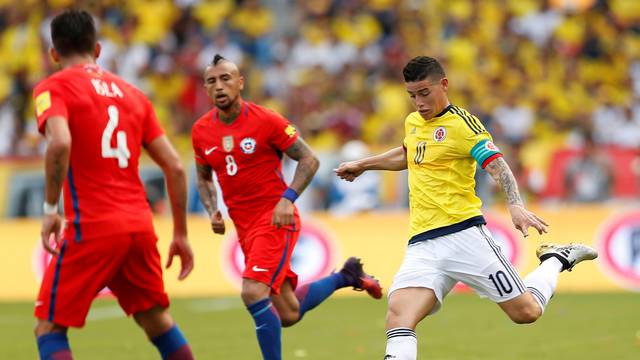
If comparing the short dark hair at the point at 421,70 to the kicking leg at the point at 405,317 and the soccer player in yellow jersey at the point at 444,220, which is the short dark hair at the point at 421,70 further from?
the kicking leg at the point at 405,317

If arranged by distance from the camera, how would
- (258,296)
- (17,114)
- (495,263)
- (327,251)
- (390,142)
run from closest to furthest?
(495,263) → (258,296) → (327,251) → (390,142) → (17,114)

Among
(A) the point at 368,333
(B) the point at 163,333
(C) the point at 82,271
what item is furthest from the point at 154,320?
(A) the point at 368,333

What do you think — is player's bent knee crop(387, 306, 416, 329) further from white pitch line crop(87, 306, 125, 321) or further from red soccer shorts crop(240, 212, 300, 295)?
white pitch line crop(87, 306, 125, 321)

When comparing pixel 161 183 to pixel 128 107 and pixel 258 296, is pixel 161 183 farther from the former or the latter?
pixel 128 107

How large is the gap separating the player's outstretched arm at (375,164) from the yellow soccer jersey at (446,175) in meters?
0.42

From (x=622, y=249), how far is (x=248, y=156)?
8369mm

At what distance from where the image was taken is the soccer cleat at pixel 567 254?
27.2ft

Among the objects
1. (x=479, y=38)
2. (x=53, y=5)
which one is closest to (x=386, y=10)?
(x=479, y=38)

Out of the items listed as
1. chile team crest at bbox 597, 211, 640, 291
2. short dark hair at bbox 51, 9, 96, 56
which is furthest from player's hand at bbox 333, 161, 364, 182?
chile team crest at bbox 597, 211, 640, 291

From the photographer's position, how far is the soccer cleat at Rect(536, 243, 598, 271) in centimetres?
829

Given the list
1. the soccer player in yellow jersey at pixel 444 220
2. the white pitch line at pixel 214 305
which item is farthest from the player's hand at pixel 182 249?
the white pitch line at pixel 214 305

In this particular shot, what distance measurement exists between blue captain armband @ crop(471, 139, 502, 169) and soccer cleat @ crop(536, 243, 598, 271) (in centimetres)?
132

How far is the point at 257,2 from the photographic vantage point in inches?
874

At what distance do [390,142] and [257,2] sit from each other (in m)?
5.72
